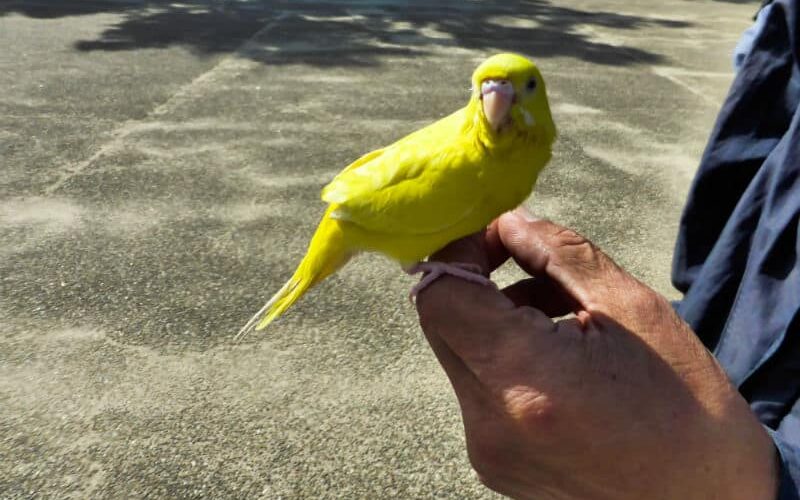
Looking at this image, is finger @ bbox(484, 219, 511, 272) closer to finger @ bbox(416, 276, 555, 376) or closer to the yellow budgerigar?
the yellow budgerigar

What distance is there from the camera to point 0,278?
12.5ft

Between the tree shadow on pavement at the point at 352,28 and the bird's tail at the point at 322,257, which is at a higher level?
the bird's tail at the point at 322,257

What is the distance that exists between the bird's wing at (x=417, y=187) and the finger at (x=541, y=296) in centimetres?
27

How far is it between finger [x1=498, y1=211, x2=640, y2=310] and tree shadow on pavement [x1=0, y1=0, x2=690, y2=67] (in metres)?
7.61

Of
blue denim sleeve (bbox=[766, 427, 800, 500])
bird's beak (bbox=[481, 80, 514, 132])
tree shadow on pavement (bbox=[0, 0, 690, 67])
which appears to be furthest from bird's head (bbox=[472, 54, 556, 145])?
tree shadow on pavement (bbox=[0, 0, 690, 67])

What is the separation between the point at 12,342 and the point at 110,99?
4.48m

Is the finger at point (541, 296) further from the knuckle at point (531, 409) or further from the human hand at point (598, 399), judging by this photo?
the knuckle at point (531, 409)

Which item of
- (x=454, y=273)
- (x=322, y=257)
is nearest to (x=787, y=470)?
(x=454, y=273)

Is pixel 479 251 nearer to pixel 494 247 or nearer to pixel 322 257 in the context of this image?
pixel 494 247

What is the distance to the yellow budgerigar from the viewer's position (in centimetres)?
166

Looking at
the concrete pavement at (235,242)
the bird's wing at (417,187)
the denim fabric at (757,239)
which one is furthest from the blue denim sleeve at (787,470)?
the concrete pavement at (235,242)

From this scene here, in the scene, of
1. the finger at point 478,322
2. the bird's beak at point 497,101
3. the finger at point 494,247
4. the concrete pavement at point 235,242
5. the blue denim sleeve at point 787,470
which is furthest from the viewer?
the concrete pavement at point 235,242

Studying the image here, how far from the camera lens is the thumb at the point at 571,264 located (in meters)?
1.46

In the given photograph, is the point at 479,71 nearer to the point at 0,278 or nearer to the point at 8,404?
the point at 8,404
